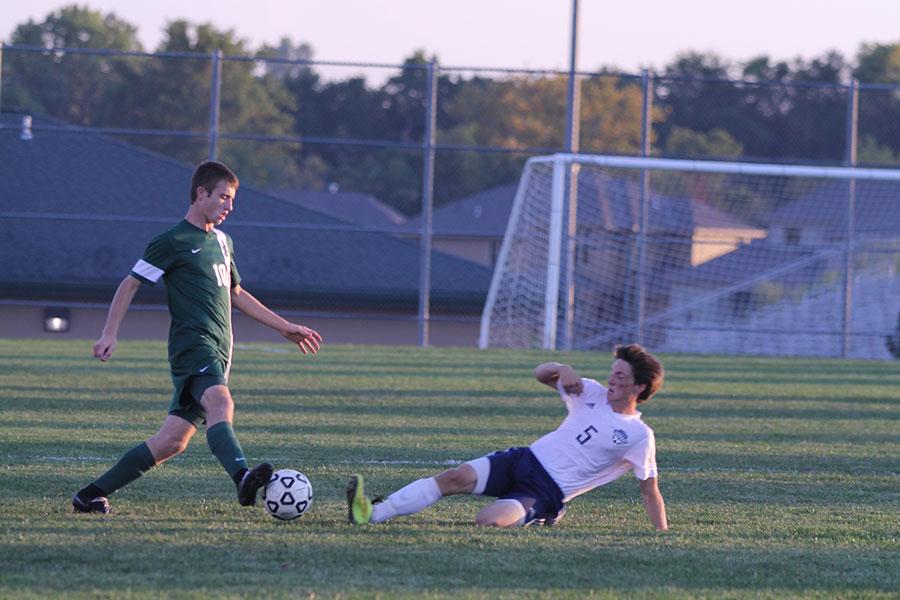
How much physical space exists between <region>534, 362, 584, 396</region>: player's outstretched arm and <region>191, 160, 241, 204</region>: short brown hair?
1.54 metres

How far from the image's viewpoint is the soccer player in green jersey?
5.67 metres

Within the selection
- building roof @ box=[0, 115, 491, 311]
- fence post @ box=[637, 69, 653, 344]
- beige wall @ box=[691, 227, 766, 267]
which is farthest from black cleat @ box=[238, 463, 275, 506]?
building roof @ box=[0, 115, 491, 311]

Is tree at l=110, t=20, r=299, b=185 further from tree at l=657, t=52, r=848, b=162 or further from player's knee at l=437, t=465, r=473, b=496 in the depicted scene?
player's knee at l=437, t=465, r=473, b=496

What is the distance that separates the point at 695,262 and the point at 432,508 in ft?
52.9

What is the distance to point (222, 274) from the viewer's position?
235 inches

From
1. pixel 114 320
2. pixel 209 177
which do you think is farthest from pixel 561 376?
pixel 114 320

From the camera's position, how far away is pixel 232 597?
423cm

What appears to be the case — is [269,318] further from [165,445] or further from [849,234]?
[849,234]

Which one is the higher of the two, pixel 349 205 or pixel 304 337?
pixel 349 205

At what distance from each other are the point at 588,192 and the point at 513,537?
1595 centimetres

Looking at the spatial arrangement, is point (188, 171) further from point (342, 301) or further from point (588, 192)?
point (588, 192)

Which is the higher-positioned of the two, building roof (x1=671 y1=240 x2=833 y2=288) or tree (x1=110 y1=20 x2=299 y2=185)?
tree (x1=110 y1=20 x2=299 y2=185)

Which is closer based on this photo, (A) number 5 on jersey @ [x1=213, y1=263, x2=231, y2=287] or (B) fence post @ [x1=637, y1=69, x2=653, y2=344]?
(A) number 5 on jersey @ [x1=213, y1=263, x2=231, y2=287]

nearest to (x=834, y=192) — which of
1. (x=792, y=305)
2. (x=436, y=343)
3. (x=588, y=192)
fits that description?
(x=792, y=305)
